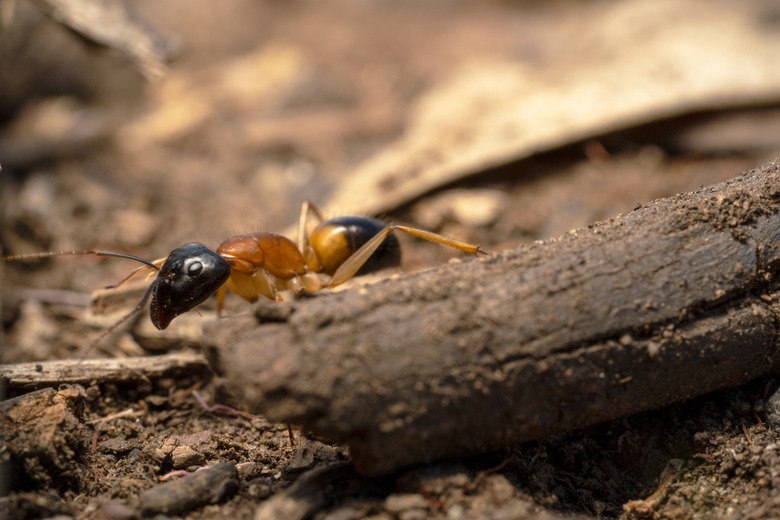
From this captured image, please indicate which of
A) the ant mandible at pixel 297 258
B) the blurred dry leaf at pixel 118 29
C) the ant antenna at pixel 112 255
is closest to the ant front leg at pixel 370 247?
the ant mandible at pixel 297 258

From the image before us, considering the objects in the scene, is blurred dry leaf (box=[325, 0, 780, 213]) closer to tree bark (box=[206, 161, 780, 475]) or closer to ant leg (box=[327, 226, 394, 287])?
ant leg (box=[327, 226, 394, 287])

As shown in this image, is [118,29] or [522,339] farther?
[118,29]

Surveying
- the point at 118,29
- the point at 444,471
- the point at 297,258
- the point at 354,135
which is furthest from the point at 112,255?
the point at 354,135

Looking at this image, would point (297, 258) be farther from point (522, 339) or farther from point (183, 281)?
point (522, 339)

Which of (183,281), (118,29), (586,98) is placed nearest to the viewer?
(183,281)

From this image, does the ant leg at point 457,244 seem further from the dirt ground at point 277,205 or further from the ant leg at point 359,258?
the dirt ground at point 277,205

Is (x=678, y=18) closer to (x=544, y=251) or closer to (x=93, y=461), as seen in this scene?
(x=544, y=251)
